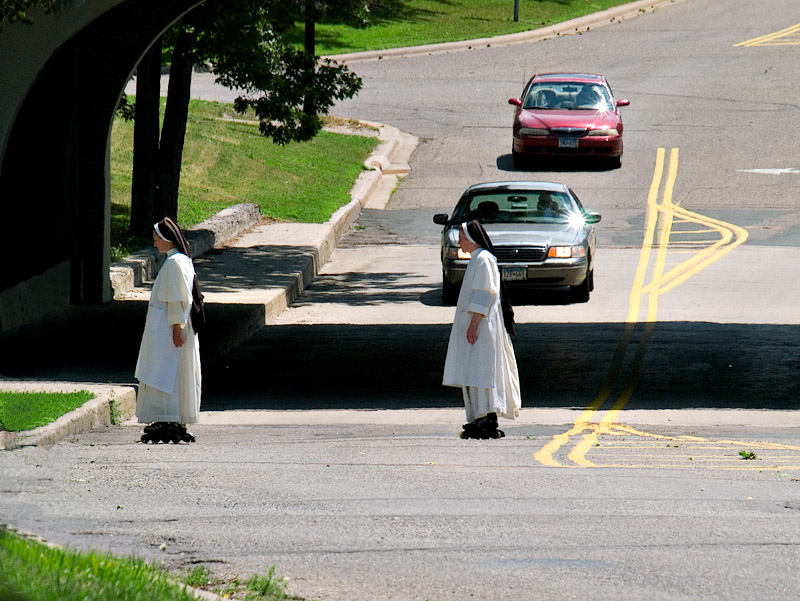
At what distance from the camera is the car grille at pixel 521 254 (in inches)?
665

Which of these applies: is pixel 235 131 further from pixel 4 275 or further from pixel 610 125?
pixel 4 275

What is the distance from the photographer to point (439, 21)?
1993 inches

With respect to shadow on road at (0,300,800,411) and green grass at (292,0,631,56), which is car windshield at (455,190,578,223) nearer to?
shadow on road at (0,300,800,411)

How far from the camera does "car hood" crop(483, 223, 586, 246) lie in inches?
669

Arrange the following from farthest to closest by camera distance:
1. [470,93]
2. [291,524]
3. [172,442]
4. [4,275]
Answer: [470,93], [4,275], [172,442], [291,524]

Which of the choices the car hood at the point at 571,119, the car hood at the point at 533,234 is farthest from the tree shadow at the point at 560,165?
the car hood at the point at 533,234

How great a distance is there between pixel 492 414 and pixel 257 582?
466 centimetres

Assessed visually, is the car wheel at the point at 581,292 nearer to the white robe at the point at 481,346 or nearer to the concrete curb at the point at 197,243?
the concrete curb at the point at 197,243

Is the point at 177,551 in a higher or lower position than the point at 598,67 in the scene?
lower

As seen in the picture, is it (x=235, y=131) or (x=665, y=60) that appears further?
(x=665, y=60)

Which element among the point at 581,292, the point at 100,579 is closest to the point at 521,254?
the point at 581,292

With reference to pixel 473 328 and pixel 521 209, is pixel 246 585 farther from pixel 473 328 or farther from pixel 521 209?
pixel 521 209

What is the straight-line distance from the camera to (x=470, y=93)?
124ft

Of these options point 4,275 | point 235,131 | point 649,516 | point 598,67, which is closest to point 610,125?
point 235,131
